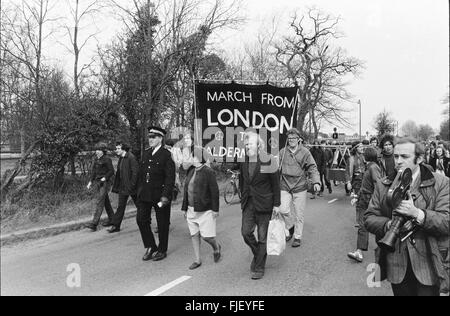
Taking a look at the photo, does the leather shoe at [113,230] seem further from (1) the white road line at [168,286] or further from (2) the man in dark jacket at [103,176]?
(1) the white road line at [168,286]

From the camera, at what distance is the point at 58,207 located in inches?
348

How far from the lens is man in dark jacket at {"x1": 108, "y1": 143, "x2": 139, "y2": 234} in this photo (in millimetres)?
7711

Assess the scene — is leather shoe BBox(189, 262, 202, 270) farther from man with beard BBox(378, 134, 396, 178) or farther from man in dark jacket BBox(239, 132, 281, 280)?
man with beard BBox(378, 134, 396, 178)

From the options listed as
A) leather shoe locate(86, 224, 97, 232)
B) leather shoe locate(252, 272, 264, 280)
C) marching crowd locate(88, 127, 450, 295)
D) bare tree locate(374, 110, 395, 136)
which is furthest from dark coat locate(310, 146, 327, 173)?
bare tree locate(374, 110, 395, 136)

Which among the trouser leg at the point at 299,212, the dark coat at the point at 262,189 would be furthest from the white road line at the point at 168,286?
the trouser leg at the point at 299,212

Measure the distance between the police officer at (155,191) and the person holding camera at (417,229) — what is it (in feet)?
11.2

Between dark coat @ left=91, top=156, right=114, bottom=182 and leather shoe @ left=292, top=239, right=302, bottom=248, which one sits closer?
leather shoe @ left=292, top=239, right=302, bottom=248

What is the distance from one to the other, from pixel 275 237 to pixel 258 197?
1.81 feet

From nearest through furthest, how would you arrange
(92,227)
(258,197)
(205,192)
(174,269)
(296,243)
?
1. (258,197)
2. (174,269)
3. (205,192)
4. (296,243)
5. (92,227)

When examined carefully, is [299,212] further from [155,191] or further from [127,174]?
[127,174]

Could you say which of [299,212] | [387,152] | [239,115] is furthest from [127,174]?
[387,152]

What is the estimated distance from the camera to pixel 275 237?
503 centimetres
